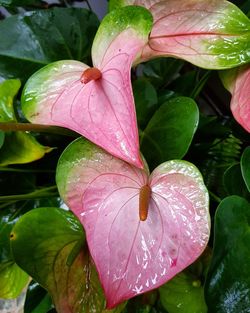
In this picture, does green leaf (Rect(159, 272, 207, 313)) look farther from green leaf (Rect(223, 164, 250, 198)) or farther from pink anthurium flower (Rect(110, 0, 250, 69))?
pink anthurium flower (Rect(110, 0, 250, 69))

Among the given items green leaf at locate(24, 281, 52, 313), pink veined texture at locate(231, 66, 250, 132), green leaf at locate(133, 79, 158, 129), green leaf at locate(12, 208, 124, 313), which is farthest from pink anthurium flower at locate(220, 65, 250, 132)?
green leaf at locate(24, 281, 52, 313)

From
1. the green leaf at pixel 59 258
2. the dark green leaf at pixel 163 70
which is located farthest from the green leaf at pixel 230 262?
the dark green leaf at pixel 163 70

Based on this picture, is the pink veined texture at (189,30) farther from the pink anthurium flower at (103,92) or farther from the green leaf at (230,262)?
the green leaf at (230,262)

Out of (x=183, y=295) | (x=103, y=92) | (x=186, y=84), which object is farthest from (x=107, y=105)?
(x=186, y=84)

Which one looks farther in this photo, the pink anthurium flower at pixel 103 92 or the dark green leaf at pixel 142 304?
the dark green leaf at pixel 142 304

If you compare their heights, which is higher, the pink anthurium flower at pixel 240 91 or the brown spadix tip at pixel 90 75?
the brown spadix tip at pixel 90 75

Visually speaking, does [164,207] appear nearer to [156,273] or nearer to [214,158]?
[156,273]

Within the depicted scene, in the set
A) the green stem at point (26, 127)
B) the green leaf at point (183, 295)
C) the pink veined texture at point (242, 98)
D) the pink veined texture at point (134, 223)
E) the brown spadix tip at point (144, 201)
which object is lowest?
the green leaf at point (183, 295)
